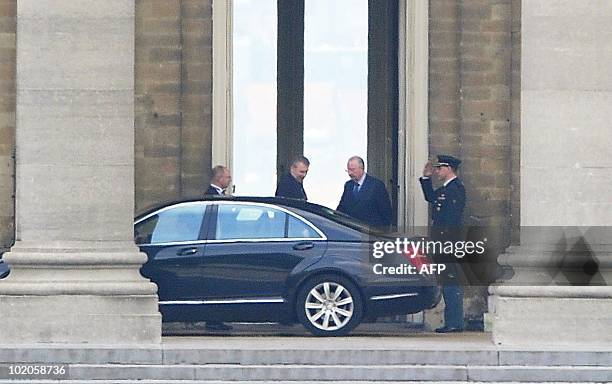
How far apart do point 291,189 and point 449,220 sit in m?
1.87

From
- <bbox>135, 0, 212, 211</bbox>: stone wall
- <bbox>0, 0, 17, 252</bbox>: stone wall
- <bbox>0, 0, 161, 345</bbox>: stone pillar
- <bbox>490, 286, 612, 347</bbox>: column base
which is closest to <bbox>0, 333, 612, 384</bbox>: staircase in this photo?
<bbox>490, 286, 612, 347</bbox>: column base

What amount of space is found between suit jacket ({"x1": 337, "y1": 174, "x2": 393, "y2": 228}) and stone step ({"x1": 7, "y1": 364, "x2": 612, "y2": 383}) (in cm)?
445

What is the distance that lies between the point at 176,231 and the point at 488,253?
4.41m

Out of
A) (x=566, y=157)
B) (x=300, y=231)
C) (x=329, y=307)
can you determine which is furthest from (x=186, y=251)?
(x=566, y=157)

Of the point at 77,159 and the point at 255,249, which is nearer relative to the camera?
the point at 77,159

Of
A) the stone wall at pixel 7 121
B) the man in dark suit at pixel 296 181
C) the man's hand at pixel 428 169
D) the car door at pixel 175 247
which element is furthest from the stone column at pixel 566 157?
the stone wall at pixel 7 121

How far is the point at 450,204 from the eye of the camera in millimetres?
24328

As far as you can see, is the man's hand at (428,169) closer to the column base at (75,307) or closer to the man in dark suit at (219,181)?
the man in dark suit at (219,181)

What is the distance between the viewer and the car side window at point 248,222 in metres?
22.6

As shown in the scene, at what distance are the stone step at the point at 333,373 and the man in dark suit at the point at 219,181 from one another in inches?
183

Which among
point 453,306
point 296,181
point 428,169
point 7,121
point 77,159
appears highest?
point 7,121

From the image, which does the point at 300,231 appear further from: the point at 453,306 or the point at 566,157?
the point at 566,157

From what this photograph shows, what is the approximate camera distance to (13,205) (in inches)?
1025

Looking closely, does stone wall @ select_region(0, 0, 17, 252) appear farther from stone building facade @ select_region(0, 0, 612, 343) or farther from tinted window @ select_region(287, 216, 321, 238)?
tinted window @ select_region(287, 216, 321, 238)
